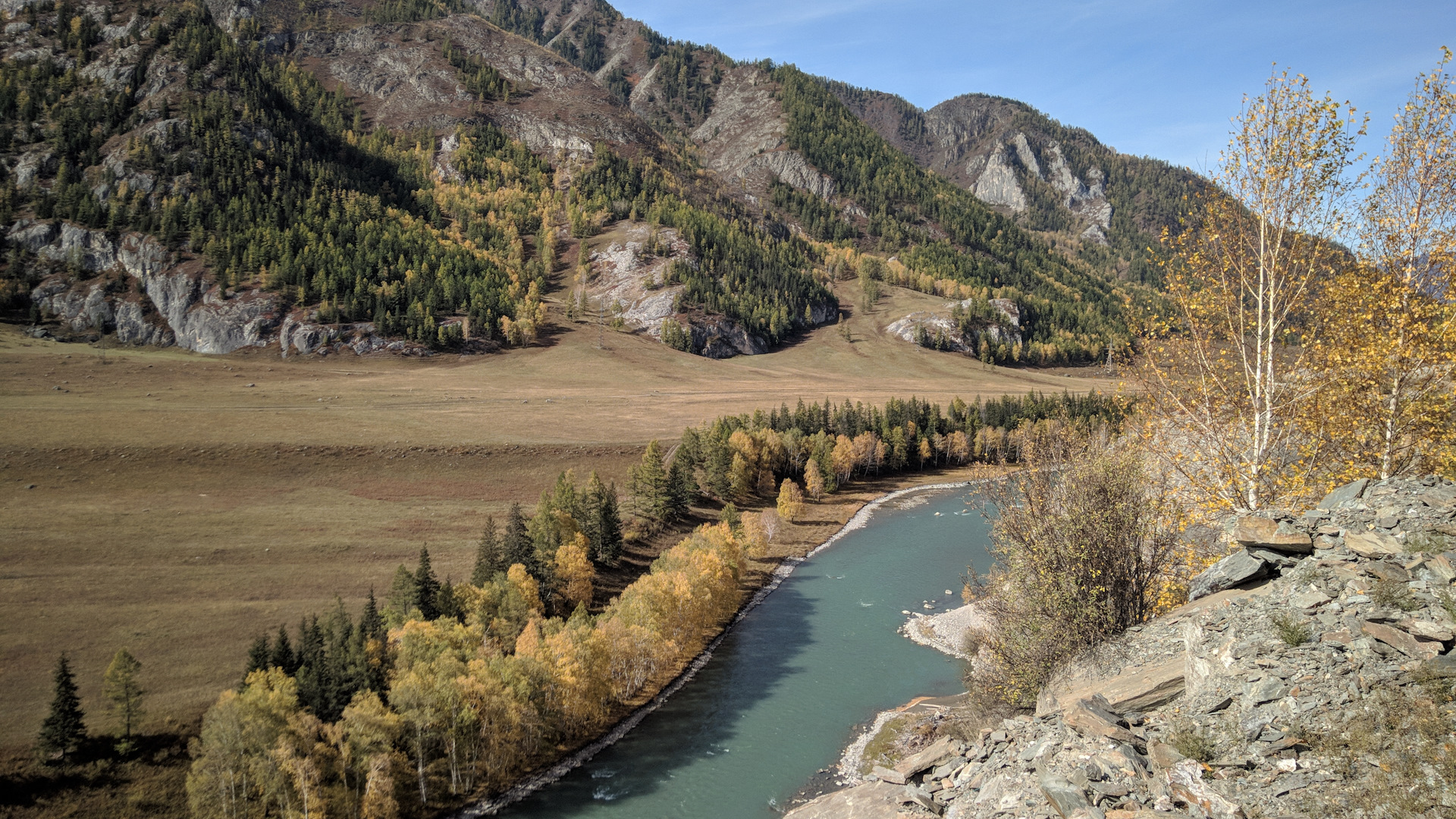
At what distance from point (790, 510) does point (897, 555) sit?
1849 cm

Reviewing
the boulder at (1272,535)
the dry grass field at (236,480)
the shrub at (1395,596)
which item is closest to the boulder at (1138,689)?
the boulder at (1272,535)


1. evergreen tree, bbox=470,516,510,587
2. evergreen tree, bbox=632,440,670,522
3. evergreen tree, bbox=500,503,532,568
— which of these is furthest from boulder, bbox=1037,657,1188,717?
evergreen tree, bbox=632,440,670,522

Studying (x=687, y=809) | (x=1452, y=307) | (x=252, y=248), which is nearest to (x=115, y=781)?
(x=687, y=809)

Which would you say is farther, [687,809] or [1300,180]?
[687,809]

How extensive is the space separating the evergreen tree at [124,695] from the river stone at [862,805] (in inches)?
1534

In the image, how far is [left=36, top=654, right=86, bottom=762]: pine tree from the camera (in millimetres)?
37531

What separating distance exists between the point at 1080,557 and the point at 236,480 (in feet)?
309

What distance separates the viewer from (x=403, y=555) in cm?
6856

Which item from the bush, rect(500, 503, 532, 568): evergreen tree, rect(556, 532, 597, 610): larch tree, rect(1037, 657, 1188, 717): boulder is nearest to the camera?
rect(1037, 657, 1188, 717): boulder

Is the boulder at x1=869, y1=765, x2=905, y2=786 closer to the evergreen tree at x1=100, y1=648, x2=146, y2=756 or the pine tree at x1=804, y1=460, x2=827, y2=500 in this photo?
the evergreen tree at x1=100, y1=648, x2=146, y2=756

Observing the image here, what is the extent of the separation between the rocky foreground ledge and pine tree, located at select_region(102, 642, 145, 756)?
44.6 m

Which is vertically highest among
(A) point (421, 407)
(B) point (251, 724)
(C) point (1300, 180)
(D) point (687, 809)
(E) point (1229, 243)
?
(C) point (1300, 180)

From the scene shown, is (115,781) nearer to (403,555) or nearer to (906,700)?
(403,555)

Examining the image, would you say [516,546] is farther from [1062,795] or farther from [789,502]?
[1062,795]
